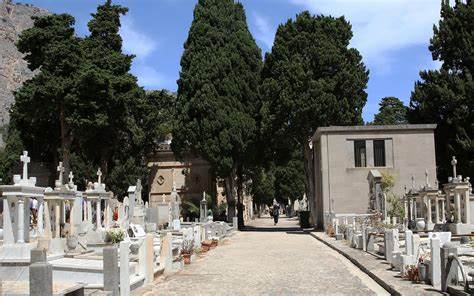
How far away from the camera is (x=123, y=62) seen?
151ft

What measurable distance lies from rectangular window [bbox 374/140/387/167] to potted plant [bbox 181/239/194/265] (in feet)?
68.3

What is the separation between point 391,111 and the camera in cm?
8269

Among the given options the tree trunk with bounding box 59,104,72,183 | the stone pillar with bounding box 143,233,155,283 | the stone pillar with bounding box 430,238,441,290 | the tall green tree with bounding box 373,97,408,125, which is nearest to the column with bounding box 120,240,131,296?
the stone pillar with bounding box 143,233,155,283

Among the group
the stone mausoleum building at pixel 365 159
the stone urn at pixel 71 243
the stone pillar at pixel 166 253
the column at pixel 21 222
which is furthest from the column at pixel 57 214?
the stone mausoleum building at pixel 365 159

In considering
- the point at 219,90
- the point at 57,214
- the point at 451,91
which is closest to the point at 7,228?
the point at 57,214

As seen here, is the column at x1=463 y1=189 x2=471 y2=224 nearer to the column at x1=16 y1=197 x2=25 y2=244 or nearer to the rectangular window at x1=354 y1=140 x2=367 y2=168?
the rectangular window at x1=354 y1=140 x2=367 y2=168

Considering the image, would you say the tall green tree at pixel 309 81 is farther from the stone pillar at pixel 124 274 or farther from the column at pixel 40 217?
the stone pillar at pixel 124 274

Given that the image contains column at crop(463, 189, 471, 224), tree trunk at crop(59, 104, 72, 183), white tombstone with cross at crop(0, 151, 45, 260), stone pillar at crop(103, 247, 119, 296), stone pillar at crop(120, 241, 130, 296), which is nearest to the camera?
stone pillar at crop(103, 247, 119, 296)

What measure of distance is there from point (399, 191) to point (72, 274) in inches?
1114

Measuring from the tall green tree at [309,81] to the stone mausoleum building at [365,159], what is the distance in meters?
3.33

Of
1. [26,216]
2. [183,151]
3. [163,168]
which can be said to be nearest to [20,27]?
[163,168]

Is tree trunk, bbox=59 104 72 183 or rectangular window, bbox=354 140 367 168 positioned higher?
tree trunk, bbox=59 104 72 183

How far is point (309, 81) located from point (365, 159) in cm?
663

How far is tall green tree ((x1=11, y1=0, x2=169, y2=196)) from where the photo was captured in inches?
1654
